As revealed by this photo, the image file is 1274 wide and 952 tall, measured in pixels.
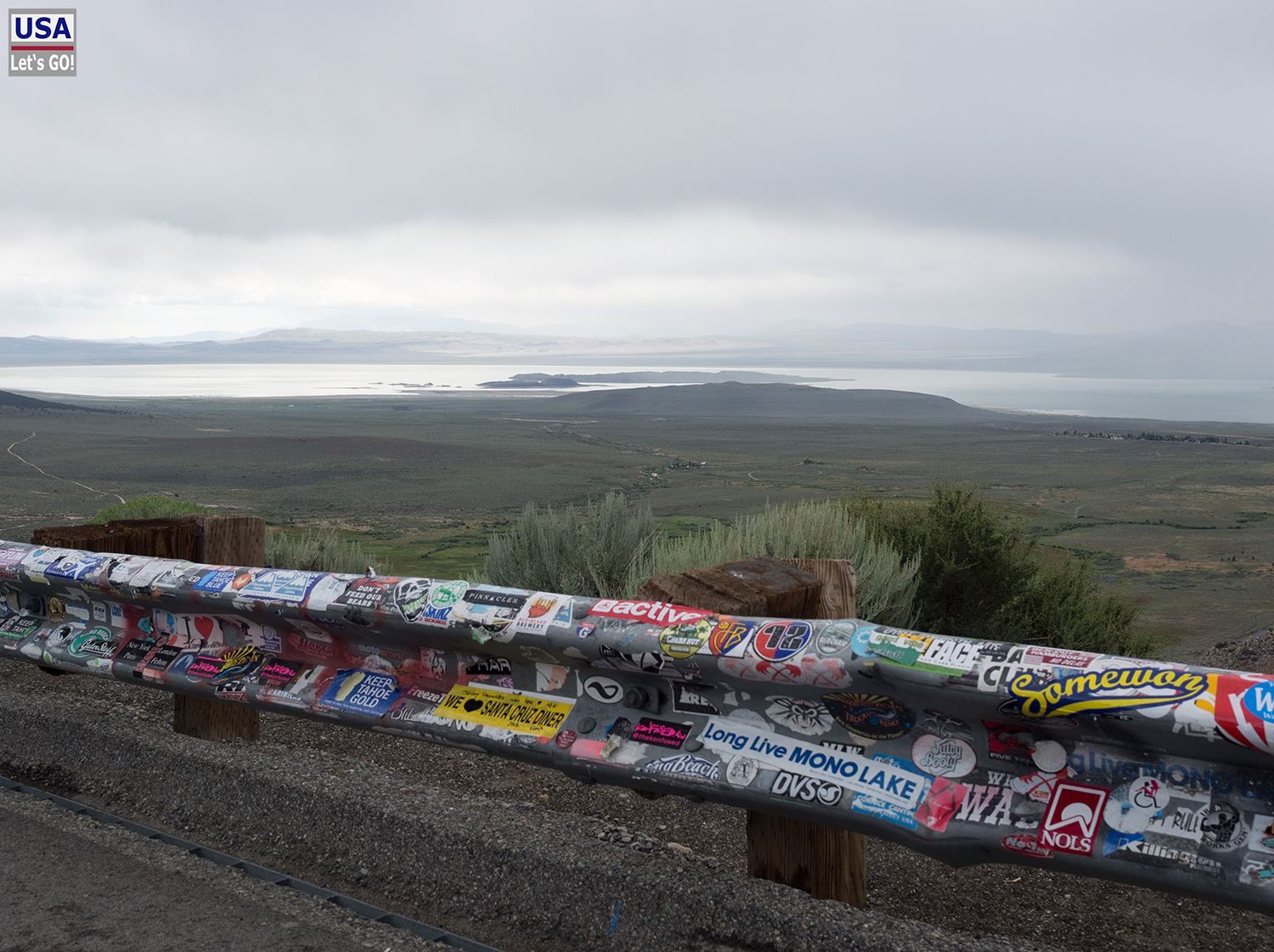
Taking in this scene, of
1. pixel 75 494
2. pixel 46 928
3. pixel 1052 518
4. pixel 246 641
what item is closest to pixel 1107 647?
pixel 246 641

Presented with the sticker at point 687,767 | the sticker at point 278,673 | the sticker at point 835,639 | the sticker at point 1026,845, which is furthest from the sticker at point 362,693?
the sticker at point 1026,845

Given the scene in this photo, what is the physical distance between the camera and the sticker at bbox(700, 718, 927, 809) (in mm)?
2965

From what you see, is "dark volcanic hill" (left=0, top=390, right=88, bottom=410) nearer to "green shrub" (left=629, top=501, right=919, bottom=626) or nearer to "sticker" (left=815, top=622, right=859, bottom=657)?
"green shrub" (left=629, top=501, right=919, bottom=626)

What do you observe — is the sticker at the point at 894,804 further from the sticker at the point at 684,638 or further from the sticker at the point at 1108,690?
the sticker at the point at 684,638

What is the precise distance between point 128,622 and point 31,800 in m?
0.83

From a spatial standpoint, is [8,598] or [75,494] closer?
[8,598]

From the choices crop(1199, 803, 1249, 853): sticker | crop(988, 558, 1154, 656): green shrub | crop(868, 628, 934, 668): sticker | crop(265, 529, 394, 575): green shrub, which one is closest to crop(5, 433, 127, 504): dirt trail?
crop(265, 529, 394, 575): green shrub

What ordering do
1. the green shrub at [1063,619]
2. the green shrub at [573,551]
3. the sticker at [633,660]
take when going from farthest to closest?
1. the green shrub at [1063,619]
2. the green shrub at [573,551]
3. the sticker at [633,660]

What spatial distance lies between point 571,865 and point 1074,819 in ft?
4.53

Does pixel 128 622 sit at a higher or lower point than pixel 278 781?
higher

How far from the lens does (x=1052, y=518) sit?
4531 centimetres

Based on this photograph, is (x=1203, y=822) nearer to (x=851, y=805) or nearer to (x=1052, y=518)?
(x=851, y=805)

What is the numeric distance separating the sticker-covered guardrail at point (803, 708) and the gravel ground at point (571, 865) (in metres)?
0.27

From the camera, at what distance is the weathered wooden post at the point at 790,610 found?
338cm
